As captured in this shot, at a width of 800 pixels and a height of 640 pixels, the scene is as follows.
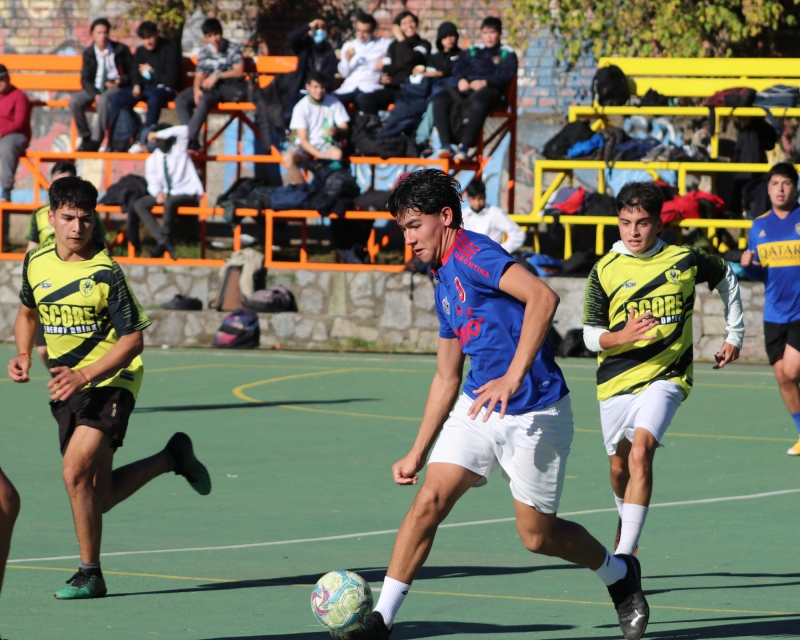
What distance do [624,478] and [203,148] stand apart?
16500mm

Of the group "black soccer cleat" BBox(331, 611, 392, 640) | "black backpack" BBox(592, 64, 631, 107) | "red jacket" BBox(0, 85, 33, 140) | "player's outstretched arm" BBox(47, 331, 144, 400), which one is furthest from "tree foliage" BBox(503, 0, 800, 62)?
"black soccer cleat" BBox(331, 611, 392, 640)

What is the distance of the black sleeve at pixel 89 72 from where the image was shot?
22.9m

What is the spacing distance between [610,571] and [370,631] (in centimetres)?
114

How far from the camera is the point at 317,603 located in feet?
17.5

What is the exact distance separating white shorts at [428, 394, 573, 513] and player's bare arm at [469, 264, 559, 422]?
0.23 meters

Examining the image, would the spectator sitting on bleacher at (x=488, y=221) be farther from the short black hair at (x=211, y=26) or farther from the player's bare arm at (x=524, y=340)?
the player's bare arm at (x=524, y=340)

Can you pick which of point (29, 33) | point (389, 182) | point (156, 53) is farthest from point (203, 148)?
point (29, 33)

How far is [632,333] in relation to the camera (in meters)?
6.90

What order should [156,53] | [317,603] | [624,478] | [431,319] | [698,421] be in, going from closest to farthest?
[317,603] → [624,478] → [698,421] → [431,319] → [156,53]

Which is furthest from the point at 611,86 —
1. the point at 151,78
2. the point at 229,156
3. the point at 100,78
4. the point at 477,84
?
the point at 100,78

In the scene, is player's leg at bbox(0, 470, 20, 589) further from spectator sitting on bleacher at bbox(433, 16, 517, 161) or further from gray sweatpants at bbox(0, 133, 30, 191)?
gray sweatpants at bbox(0, 133, 30, 191)

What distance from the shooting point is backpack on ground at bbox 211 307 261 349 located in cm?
1995

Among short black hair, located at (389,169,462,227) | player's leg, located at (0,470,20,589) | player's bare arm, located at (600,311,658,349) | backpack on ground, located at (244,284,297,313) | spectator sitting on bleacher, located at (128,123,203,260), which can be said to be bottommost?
backpack on ground, located at (244,284,297,313)

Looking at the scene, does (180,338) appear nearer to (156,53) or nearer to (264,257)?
(264,257)
